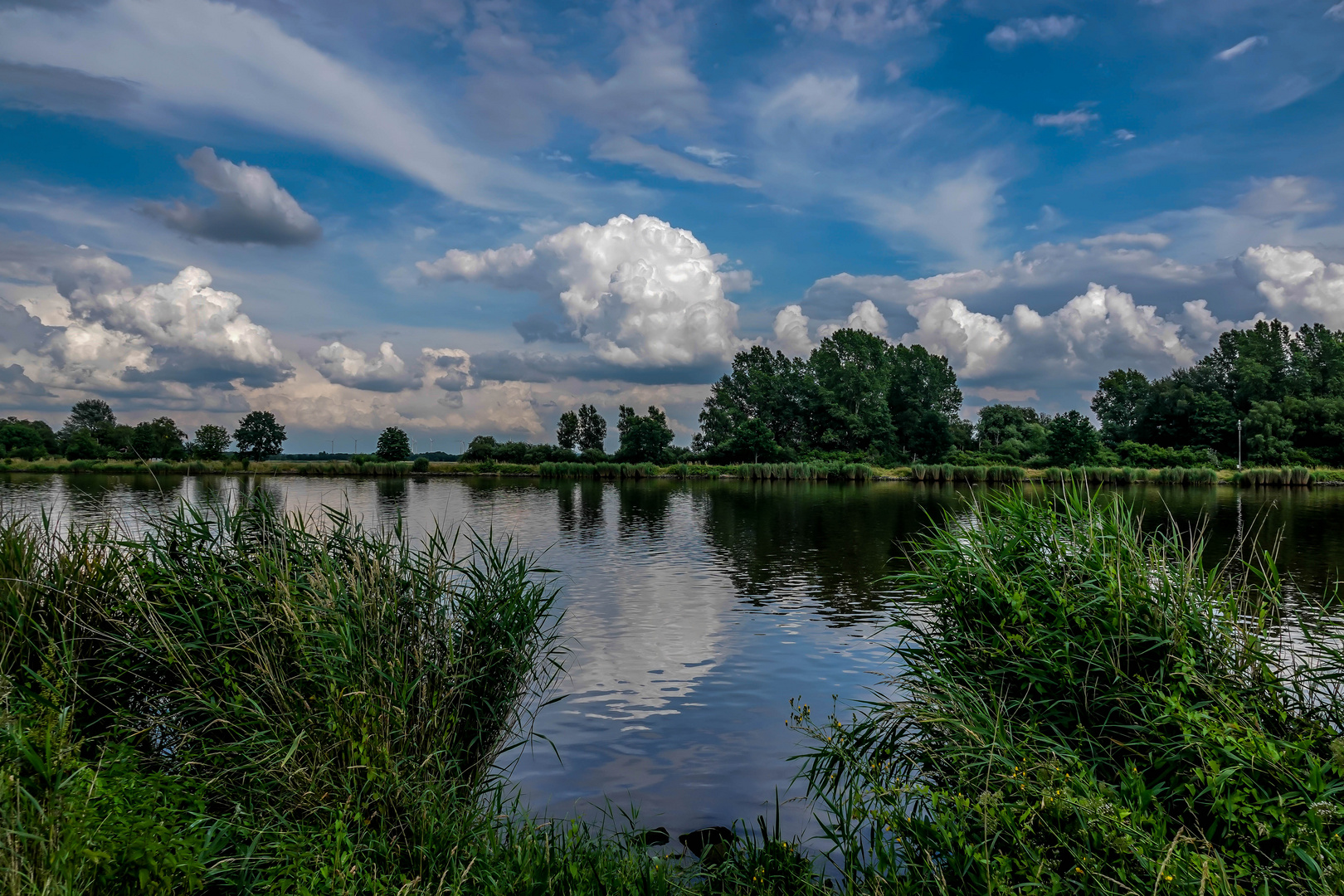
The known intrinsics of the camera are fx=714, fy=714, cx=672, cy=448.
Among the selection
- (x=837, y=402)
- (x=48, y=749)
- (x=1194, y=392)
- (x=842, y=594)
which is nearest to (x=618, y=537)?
(x=842, y=594)

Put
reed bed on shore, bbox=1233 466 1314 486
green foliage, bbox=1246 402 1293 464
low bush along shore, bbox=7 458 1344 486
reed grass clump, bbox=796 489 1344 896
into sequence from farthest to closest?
1. green foliage, bbox=1246 402 1293 464
2. low bush along shore, bbox=7 458 1344 486
3. reed bed on shore, bbox=1233 466 1314 486
4. reed grass clump, bbox=796 489 1344 896

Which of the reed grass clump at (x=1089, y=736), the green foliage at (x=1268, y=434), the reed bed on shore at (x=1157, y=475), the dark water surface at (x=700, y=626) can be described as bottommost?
the dark water surface at (x=700, y=626)

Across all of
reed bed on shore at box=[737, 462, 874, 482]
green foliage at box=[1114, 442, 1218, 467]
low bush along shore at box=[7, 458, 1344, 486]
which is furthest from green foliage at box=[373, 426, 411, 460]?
green foliage at box=[1114, 442, 1218, 467]

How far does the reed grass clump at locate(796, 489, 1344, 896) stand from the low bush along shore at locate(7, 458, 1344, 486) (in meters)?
68.1

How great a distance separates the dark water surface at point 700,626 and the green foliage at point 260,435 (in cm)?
8812

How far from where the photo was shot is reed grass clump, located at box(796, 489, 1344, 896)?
4453 millimetres

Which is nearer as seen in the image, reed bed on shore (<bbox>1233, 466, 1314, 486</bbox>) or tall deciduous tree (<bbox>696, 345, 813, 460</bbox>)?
reed bed on shore (<bbox>1233, 466, 1314, 486</bbox>)

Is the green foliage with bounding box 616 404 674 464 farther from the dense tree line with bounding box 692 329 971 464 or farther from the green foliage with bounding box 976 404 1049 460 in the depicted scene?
the green foliage with bounding box 976 404 1049 460

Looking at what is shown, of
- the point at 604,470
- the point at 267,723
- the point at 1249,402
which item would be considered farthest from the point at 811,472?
the point at 267,723

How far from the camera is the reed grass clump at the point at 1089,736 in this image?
4.45m

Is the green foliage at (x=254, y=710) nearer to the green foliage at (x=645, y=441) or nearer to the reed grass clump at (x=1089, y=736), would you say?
the reed grass clump at (x=1089, y=736)

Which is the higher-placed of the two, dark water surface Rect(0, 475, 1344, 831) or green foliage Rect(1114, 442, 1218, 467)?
green foliage Rect(1114, 442, 1218, 467)

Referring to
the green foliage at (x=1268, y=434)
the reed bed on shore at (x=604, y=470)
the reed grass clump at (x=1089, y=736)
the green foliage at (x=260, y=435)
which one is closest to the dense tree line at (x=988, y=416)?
the green foliage at (x=1268, y=434)

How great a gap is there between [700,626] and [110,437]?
11694cm
